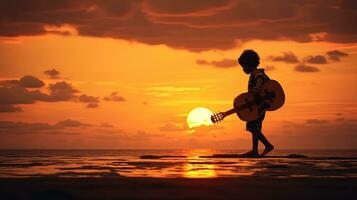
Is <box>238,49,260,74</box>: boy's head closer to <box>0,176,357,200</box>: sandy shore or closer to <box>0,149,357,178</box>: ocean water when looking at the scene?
<box>0,149,357,178</box>: ocean water

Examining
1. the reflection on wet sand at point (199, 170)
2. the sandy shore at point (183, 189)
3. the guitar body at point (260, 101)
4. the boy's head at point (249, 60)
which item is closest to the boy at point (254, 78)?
the boy's head at point (249, 60)

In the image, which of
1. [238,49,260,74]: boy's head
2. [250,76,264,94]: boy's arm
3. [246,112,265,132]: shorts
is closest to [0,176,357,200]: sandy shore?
[246,112,265,132]: shorts

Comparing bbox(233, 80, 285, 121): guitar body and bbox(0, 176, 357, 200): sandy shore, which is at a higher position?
bbox(233, 80, 285, 121): guitar body

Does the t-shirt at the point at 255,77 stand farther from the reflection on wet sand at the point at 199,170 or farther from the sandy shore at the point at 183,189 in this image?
the sandy shore at the point at 183,189

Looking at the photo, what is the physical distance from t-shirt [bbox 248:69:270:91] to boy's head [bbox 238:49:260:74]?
19 centimetres

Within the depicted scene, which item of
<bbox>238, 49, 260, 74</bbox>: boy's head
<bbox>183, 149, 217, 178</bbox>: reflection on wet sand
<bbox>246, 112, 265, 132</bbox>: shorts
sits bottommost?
<bbox>183, 149, 217, 178</bbox>: reflection on wet sand

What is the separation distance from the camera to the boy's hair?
49.2 ft

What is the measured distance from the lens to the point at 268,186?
893 cm

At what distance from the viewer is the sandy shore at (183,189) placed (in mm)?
7598

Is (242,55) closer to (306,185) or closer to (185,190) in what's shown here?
(306,185)

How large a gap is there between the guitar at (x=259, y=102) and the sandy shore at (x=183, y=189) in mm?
4690

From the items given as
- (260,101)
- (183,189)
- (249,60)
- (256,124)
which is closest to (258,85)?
(260,101)

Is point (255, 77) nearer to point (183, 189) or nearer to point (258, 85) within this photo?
point (258, 85)

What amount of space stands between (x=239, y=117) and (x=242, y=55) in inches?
66.5
